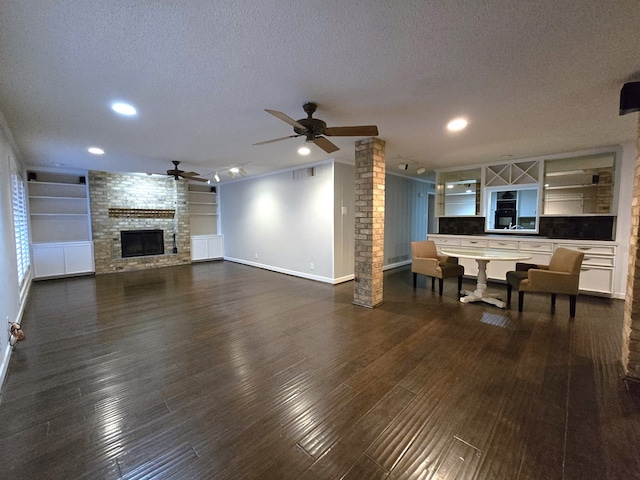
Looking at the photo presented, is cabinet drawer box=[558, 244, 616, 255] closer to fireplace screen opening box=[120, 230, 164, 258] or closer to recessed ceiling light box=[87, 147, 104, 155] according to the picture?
recessed ceiling light box=[87, 147, 104, 155]

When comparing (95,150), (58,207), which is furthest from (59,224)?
(95,150)

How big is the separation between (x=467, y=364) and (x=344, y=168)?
4071 millimetres

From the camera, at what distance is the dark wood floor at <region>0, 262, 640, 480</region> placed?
4.84 feet

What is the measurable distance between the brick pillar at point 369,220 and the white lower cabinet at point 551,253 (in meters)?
2.64

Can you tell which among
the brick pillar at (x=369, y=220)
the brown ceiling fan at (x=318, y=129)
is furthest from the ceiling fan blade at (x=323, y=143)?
the brick pillar at (x=369, y=220)

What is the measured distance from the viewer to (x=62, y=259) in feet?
20.2

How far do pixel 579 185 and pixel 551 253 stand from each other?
130cm

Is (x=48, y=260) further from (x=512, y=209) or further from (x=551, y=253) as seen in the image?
(x=551, y=253)

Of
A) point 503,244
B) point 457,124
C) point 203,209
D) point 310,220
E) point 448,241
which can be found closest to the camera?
point 457,124

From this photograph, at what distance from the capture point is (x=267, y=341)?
293cm

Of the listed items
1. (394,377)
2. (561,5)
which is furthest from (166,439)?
(561,5)

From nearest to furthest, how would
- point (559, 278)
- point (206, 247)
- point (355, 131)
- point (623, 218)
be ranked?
1. point (355, 131)
2. point (559, 278)
3. point (623, 218)
4. point (206, 247)

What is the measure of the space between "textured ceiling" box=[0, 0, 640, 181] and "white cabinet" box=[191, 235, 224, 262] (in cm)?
477

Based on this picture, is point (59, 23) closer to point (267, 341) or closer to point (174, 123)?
point (174, 123)
